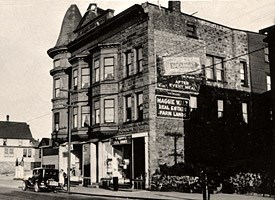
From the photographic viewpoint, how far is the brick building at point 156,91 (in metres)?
27.4

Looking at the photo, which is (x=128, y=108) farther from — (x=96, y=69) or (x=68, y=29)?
(x=68, y=29)

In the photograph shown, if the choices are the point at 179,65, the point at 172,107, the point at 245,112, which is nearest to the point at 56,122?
the point at 172,107

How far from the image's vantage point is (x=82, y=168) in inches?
1330

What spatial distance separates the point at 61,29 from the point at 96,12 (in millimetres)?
4963

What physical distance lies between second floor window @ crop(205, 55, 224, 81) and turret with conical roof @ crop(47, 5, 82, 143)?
45.5ft

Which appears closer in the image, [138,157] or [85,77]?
[138,157]

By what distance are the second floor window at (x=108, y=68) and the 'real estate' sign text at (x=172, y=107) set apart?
5184 mm

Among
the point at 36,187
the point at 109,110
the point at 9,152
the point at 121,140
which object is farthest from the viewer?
the point at 9,152

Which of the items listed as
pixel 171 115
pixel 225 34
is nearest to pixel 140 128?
pixel 171 115

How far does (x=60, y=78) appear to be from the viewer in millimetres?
37375

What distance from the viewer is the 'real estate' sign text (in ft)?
89.1

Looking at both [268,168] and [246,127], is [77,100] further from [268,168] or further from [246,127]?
[268,168]

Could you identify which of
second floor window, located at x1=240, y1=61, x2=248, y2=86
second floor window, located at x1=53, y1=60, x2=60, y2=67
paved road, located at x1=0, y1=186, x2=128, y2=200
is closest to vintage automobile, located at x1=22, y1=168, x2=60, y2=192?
paved road, located at x1=0, y1=186, x2=128, y2=200

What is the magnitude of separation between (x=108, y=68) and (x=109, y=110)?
3.33 m
